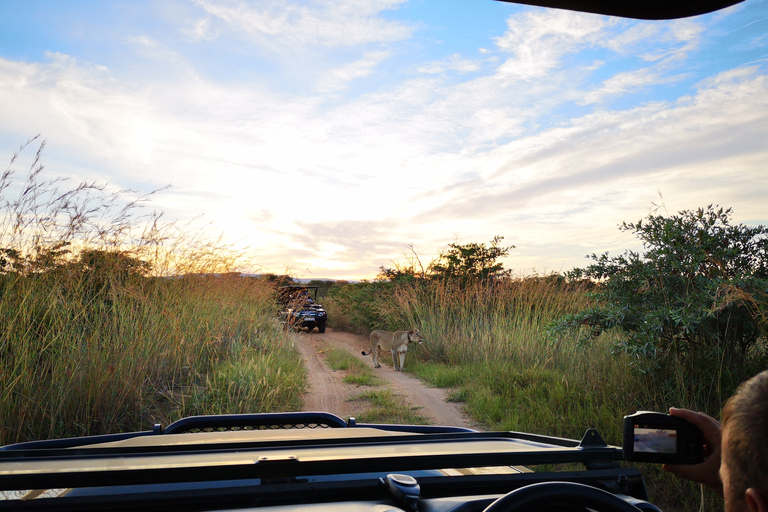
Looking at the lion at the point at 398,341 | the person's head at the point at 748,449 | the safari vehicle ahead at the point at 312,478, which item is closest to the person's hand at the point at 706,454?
the safari vehicle ahead at the point at 312,478

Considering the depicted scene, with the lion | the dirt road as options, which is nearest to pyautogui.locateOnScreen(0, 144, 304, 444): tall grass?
the dirt road

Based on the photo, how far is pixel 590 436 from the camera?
1.53 meters

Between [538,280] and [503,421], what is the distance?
6.93 m

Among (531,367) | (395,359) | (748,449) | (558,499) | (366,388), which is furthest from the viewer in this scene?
(395,359)

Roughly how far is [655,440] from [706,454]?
0.16m

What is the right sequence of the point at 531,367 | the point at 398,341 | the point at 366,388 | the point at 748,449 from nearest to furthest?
the point at 748,449 < the point at 531,367 < the point at 366,388 < the point at 398,341

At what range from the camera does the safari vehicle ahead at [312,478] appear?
107 cm

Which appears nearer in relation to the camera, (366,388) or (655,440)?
(655,440)

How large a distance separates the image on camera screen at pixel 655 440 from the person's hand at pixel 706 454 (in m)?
0.05

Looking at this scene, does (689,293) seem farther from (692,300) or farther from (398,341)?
(398,341)

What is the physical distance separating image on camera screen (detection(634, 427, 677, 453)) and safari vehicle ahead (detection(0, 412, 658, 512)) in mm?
127

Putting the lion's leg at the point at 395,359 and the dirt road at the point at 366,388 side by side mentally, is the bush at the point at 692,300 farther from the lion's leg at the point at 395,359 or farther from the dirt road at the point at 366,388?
the lion's leg at the point at 395,359

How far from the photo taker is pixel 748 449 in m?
0.78

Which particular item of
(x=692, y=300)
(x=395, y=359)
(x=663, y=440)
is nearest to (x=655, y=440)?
(x=663, y=440)
